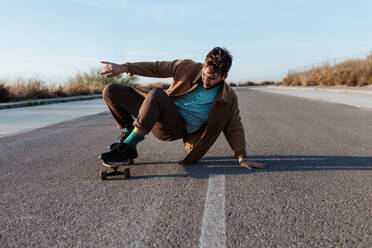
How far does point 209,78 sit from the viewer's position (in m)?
3.40

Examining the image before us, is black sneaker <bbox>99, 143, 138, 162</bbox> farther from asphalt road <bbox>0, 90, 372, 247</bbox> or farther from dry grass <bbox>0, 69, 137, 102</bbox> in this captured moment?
dry grass <bbox>0, 69, 137, 102</bbox>

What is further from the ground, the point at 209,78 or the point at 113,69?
the point at 113,69

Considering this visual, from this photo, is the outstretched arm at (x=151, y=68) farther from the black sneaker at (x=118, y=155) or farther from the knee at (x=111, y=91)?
the black sneaker at (x=118, y=155)

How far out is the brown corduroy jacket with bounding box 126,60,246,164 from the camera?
3.54m

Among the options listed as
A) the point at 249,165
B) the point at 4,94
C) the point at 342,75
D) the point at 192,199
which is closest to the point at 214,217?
the point at 192,199

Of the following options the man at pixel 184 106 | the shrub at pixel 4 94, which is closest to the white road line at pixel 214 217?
the man at pixel 184 106

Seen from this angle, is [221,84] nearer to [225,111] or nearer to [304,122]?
[225,111]

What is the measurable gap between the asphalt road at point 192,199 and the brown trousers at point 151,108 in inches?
17.0

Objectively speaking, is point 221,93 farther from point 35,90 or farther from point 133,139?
point 35,90

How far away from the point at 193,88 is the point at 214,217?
1.58 metres

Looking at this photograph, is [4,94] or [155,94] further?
[4,94]

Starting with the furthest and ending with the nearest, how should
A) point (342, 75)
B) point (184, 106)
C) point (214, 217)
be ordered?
point (342, 75) → point (184, 106) → point (214, 217)

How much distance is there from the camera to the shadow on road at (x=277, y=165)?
141 inches

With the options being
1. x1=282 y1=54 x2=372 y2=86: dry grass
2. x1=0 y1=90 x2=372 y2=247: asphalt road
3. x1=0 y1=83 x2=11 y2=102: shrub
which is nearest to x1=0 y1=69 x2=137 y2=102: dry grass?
x1=0 y1=83 x2=11 y2=102: shrub
